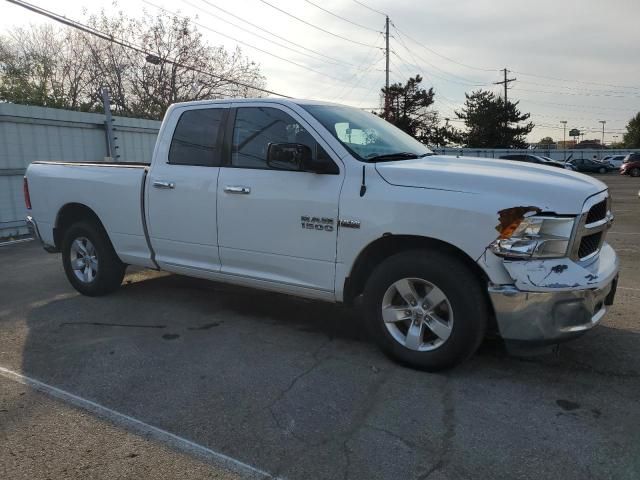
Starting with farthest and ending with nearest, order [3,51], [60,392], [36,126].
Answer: [3,51] → [36,126] → [60,392]

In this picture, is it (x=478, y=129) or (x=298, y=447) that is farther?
(x=478, y=129)

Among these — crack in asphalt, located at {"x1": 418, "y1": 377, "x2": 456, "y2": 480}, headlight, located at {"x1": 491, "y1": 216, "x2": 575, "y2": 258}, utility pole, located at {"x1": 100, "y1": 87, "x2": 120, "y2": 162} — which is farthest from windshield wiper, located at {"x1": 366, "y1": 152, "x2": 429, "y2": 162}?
utility pole, located at {"x1": 100, "y1": 87, "x2": 120, "y2": 162}

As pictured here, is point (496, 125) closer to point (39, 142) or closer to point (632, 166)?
point (632, 166)

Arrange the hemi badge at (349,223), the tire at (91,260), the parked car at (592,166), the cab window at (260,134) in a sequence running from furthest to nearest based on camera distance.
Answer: the parked car at (592,166) < the tire at (91,260) < the cab window at (260,134) < the hemi badge at (349,223)

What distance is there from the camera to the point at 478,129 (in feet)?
214

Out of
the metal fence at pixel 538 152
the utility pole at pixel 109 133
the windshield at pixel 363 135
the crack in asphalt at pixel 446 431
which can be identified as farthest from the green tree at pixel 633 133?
the crack in asphalt at pixel 446 431

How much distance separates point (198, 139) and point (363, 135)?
1.57 meters

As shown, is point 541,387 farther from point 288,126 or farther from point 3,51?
point 3,51

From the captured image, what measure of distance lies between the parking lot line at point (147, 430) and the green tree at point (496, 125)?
65.4 m

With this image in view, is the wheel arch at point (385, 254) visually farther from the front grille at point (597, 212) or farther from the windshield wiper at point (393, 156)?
the front grille at point (597, 212)

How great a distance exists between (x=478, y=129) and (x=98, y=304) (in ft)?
213

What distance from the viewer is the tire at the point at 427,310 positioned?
11.7 ft

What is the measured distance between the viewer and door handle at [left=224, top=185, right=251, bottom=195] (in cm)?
450

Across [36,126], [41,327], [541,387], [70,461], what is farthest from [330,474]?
[36,126]
